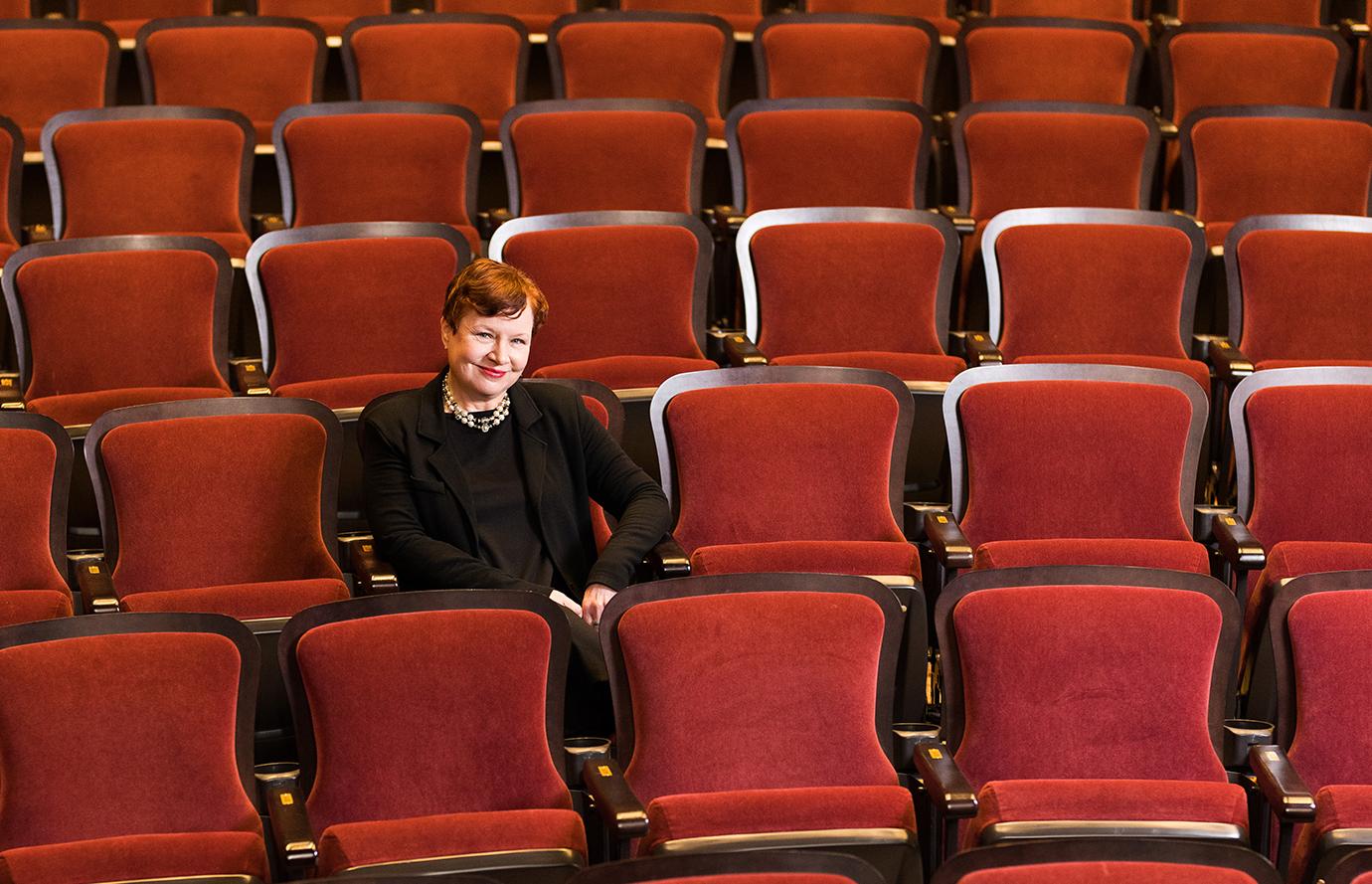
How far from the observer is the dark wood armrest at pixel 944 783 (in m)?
0.63

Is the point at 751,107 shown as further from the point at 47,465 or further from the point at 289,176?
the point at 47,465

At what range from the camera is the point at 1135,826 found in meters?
0.62

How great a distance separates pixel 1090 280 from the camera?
1015mm

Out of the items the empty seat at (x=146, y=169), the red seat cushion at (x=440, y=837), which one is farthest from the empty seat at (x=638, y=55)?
the red seat cushion at (x=440, y=837)

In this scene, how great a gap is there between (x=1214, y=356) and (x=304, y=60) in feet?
2.03

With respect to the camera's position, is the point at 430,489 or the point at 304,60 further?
the point at 304,60

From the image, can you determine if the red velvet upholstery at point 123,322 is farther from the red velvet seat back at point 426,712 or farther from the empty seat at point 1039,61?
→ the empty seat at point 1039,61

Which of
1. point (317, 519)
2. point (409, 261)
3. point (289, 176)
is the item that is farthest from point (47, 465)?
point (289, 176)

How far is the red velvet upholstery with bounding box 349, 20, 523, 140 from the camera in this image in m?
1.23

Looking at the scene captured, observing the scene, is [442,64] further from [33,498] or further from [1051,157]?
[33,498]

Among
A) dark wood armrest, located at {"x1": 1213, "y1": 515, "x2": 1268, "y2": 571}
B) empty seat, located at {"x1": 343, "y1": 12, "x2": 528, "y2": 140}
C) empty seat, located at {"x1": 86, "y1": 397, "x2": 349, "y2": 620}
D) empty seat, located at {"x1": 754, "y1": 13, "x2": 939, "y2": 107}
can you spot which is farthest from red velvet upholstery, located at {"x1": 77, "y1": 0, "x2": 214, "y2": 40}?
dark wood armrest, located at {"x1": 1213, "y1": 515, "x2": 1268, "y2": 571}

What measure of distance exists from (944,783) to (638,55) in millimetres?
732

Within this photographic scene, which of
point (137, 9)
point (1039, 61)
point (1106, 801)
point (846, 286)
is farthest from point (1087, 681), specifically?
point (137, 9)

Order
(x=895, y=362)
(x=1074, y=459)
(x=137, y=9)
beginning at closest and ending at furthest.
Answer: (x=1074, y=459) < (x=895, y=362) < (x=137, y=9)
